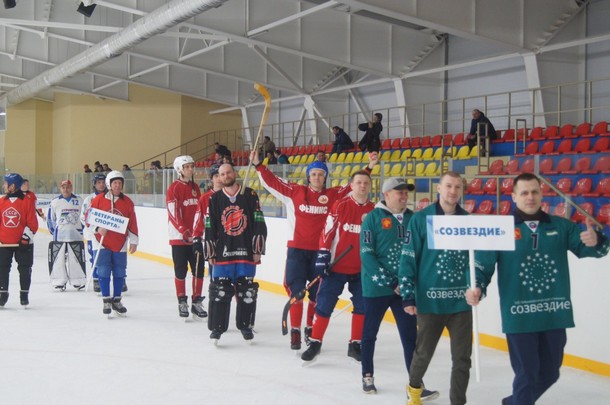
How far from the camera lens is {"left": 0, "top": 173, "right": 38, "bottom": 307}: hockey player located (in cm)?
814

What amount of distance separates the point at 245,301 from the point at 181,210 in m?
1.67

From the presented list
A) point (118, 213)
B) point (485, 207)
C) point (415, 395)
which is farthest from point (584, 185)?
point (118, 213)

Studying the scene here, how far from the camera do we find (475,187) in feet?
22.2

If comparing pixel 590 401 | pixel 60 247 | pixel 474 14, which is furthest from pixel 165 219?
pixel 590 401

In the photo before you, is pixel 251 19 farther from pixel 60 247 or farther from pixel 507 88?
pixel 60 247

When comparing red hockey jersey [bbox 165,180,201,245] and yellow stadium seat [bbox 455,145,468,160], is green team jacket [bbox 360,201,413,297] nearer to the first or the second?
red hockey jersey [bbox 165,180,201,245]

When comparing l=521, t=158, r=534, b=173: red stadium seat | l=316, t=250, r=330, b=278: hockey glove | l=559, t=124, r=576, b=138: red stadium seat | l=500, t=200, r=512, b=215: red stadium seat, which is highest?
l=559, t=124, r=576, b=138: red stadium seat

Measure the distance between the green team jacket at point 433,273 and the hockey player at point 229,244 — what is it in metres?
2.40

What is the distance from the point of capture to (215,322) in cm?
631

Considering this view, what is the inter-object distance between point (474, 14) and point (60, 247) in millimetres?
8188

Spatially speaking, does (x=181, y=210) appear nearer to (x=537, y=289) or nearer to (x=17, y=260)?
(x=17, y=260)

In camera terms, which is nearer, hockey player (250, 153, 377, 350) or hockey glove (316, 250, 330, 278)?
hockey glove (316, 250, 330, 278)

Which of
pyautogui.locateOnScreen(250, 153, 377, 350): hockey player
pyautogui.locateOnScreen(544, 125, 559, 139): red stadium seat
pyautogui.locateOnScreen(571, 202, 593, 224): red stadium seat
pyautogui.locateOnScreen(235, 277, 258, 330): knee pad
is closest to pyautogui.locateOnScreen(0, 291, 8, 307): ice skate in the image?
pyautogui.locateOnScreen(235, 277, 258, 330): knee pad

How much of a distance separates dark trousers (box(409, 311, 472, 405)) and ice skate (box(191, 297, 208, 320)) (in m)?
3.81
